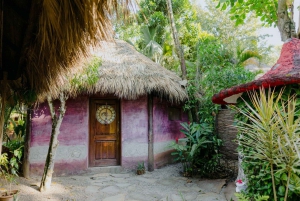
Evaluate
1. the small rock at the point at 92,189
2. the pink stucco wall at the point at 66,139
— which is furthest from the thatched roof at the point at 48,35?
the pink stucco wall at the point at 66,139

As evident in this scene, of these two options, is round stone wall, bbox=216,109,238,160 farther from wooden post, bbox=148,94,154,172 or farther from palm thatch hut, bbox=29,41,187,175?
wooden post, bbox=148,94,154,172

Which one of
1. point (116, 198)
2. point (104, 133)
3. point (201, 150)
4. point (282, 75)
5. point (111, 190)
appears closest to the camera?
point (282, 75)

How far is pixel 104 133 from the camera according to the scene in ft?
19.2

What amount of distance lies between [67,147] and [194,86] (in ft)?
11.9

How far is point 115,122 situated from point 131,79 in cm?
125

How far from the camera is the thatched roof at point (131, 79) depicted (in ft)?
17.5

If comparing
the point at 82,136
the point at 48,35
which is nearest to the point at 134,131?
the point at 82,136

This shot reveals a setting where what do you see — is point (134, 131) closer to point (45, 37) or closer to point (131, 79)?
point (131, 79)

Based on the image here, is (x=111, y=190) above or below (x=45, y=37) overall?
below

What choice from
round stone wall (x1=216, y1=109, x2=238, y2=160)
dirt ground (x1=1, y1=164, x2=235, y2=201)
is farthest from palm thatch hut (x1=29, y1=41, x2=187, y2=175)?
round stone wall (x1=216, y1=109, x2=238, y2=160)

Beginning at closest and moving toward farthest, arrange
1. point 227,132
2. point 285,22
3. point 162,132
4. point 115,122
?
1. point 285,22
2. point 227,132
3. point 115,122
4. point 162,132

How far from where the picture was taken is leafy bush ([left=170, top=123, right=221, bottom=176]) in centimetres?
480

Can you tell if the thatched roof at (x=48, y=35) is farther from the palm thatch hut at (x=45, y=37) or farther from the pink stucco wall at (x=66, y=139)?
the pink stucco wall at (x=66, y=139)

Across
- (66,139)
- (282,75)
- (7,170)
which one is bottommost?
(7,170)
